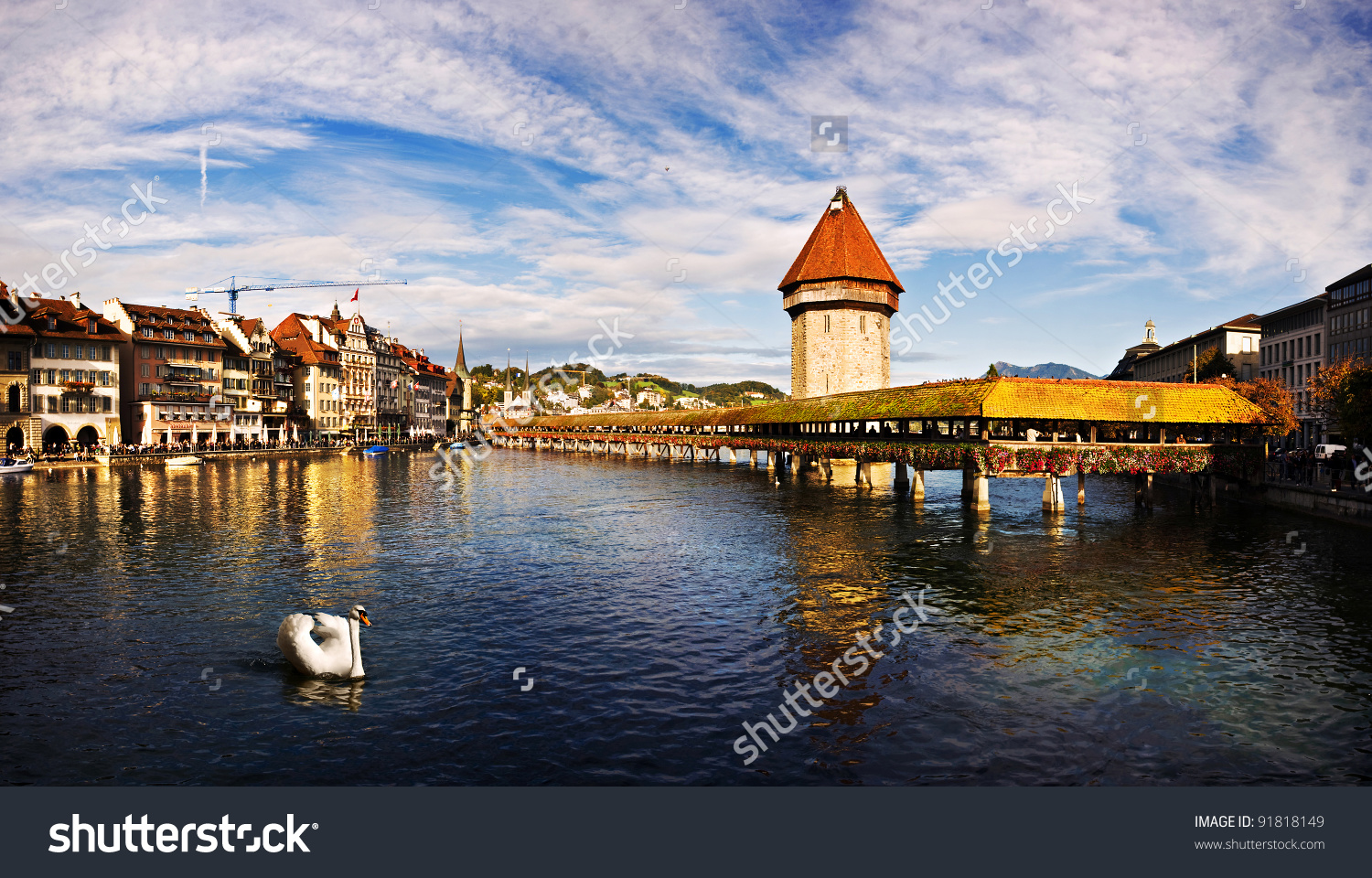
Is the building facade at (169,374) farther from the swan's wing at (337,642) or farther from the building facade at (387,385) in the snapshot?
the swan's wing at (337,642)

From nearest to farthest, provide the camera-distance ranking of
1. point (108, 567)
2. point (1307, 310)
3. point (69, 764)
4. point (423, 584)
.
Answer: point (69, 764) < point (423, 584) < point (108, 567) < point (1307, 310)

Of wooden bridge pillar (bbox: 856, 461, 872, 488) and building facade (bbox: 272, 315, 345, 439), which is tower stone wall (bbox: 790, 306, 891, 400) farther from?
building facade (bbox: 272, 315, 345, 439)

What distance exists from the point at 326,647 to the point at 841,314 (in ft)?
211

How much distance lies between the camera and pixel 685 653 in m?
15.9

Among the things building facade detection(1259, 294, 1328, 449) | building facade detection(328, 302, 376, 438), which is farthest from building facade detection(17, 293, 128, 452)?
building facade detection(1259, 294, 1328, 449)

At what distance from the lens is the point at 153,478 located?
60.3 meters

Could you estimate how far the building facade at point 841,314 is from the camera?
72.4 meters

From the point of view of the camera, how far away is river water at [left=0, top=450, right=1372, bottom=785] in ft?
35.9

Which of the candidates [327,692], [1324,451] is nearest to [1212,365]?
[1324,451]

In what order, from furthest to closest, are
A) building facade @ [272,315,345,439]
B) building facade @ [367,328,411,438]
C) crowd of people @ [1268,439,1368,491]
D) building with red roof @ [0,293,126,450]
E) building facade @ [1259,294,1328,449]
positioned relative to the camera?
building facade @ [367,328,411,438]
building facade @ [272,315,345,439]
building facade @ [1259,294,1328,449]
building with red roof @ [0,293,126,450]
crowd of people @ [1268,439,1368,491]

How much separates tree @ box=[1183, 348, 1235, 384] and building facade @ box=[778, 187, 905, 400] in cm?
4451
